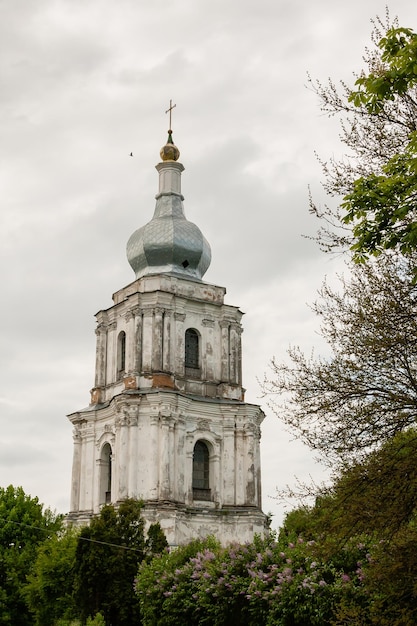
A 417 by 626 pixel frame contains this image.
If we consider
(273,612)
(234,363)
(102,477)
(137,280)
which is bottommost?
(273,612)

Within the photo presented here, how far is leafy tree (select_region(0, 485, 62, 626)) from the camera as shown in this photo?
41094 millimetres

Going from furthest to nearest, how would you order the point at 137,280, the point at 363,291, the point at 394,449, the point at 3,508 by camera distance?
the point at 3,508 → the point at 137,280 → the point at 363,291 → the point at 394,449

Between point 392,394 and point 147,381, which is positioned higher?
point 147,381

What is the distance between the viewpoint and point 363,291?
15.3m

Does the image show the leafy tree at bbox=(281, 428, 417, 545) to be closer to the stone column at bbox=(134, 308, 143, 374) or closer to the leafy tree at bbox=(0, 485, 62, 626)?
the stone column at bbox=(134, 308, 143, 374)

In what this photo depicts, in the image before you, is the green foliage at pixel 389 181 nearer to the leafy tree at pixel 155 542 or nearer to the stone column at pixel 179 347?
the leafy tree at pixel 155 542

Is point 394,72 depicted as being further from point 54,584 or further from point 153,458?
point 153,458

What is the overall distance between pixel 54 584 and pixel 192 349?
1294cm

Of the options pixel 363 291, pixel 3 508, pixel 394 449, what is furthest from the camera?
pixel 3 508

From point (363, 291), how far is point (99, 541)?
1677 centimetres

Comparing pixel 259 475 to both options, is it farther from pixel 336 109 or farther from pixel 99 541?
pixel 336 109

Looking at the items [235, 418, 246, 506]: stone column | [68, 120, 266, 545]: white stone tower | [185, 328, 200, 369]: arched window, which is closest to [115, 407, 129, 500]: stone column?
[68, 120, 266, 545]: white stone tower

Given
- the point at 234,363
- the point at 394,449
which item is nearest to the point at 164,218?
the point at 234,363

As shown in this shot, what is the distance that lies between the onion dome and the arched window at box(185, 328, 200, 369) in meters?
2.85
